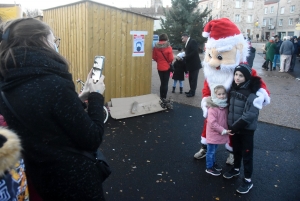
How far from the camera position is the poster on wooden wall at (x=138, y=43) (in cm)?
655

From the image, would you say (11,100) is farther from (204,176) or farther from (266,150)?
(266,150)

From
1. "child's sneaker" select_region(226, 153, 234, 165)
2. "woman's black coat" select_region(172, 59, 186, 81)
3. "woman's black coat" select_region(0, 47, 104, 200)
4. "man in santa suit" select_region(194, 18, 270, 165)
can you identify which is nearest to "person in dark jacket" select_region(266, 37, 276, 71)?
"woman's black coat" select_region(172, 59, 186, 81)

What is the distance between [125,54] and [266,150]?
12.3ft

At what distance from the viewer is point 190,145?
4.64 metres

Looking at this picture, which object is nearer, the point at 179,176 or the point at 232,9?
the point at 179,176

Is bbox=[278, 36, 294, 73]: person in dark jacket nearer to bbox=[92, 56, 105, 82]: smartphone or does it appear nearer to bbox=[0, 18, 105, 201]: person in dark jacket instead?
bbox=[92, 56, 105, 82]: smartphone

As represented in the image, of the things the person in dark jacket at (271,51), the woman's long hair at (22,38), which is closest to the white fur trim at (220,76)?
the woman's long hair at (22,38)

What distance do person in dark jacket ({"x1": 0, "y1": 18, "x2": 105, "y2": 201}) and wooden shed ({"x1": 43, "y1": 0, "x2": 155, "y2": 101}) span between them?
4.48 metres

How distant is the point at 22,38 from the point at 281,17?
7281 centimetres

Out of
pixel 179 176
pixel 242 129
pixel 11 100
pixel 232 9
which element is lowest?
pixel 179 176

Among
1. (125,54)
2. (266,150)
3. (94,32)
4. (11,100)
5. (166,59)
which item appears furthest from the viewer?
(166,59)

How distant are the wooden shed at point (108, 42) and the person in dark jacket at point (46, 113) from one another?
4477mm

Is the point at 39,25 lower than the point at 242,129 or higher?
higher

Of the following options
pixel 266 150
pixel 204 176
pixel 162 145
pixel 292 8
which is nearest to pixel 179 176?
pixel 204 176
